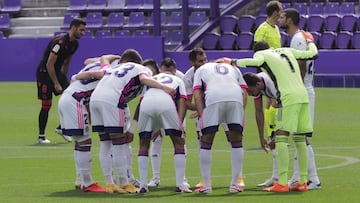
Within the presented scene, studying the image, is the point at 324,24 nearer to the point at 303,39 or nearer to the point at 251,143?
the point at 251,143

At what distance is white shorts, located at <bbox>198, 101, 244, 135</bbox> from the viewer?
39.5 ft

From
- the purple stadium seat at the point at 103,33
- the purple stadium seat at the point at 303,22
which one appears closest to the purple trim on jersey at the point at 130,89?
the purple stadium seat at the point at 303,22

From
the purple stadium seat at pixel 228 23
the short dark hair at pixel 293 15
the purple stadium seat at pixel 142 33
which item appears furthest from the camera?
the purple stadium seat at pixel 142 33

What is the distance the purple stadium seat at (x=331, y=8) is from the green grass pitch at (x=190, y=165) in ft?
34.4

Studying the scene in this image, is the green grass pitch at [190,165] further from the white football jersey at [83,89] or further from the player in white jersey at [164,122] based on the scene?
the white football jersey at [83,89]

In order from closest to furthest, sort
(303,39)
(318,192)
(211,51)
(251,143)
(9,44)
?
(318,192)
(303,39)
(251,143)
(211,51)
(9,44)

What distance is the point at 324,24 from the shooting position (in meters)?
35.1

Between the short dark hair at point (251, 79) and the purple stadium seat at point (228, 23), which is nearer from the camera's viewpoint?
the short dark hair at point (251, 79)

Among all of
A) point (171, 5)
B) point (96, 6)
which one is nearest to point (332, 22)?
point (171, 5)

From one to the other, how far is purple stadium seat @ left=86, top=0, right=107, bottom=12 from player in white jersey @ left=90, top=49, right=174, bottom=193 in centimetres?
2889

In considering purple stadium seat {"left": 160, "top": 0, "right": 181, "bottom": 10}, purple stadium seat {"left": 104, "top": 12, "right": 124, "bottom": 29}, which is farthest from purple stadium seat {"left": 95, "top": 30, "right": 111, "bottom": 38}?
purple stadium seat {"left": 160, "top": 0, "right": 181, "bottom": 10}

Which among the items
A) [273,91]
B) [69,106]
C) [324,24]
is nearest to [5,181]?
[69,106]

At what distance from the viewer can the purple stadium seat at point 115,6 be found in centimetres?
4062

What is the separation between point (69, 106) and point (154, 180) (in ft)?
4.81
